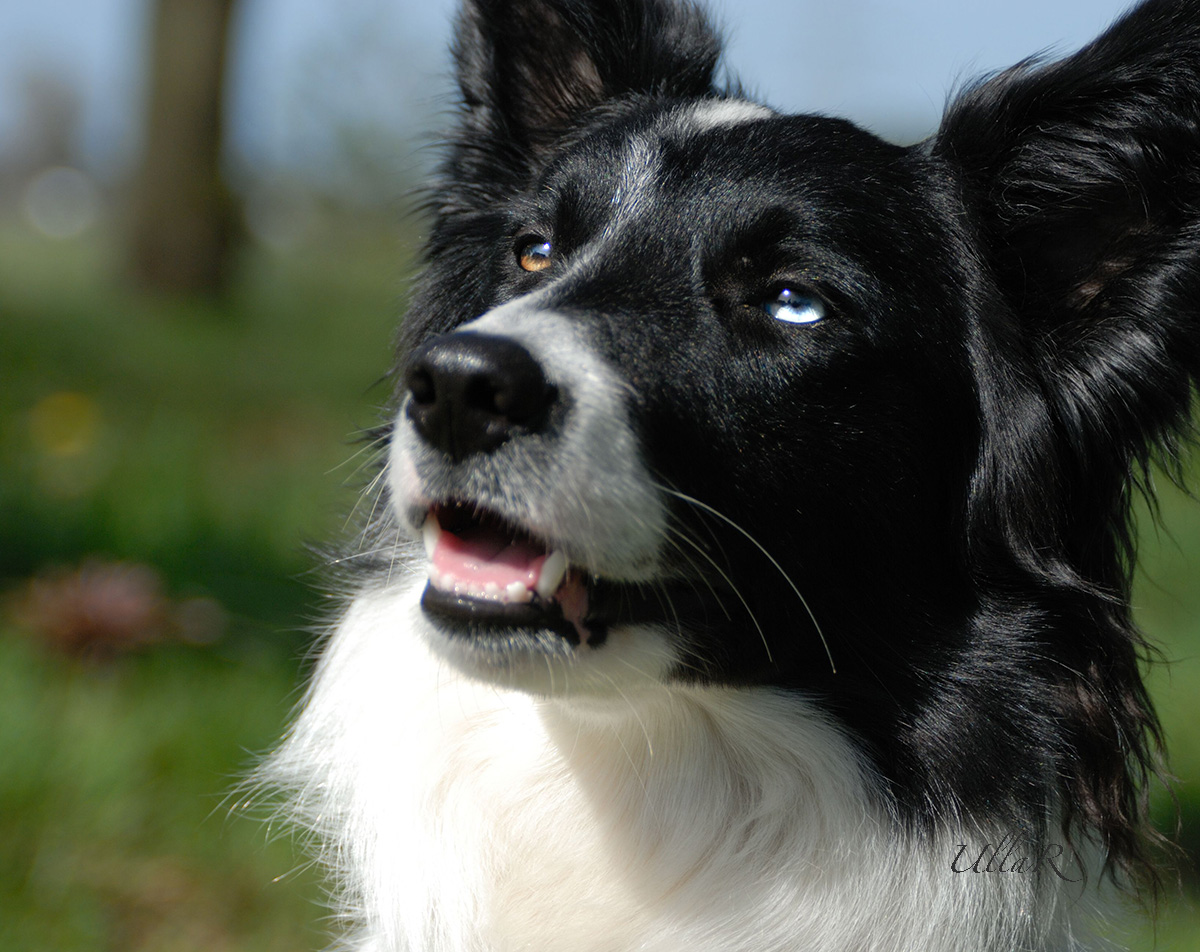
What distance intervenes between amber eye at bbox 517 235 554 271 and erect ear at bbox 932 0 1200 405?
3.13ft

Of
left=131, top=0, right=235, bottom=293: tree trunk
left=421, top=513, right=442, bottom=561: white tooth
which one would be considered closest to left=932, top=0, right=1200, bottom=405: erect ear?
left=421, top=513, right=442, bottom=561: white tooth

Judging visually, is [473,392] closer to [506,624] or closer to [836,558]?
[506,624]

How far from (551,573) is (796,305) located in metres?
0.79

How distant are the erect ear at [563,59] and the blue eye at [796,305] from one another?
1.03 metres

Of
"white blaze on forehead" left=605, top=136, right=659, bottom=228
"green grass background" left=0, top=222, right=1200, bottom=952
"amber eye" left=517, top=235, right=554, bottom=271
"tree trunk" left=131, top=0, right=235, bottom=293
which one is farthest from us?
"tree trunk" left=131, top=0, right=235, bottom=293

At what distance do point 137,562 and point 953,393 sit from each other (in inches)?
156

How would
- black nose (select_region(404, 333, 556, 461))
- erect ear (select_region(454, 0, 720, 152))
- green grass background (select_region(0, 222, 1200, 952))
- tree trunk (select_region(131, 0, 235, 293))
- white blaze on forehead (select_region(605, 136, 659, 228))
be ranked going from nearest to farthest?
black nose (select_region(404, 333, 556, 461)) → white blaze on forehead (select_region(605, 136, 659, 228)) → erect ear (select_region(454, 0, 720, 152)) → green grass background (select_region(0, 222, 1200, 952)) → tree trunk (select_region(131, 0, 235, 293))

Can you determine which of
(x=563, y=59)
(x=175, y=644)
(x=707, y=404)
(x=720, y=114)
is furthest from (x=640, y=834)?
(x=175, y=644)

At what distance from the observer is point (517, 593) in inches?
84.6

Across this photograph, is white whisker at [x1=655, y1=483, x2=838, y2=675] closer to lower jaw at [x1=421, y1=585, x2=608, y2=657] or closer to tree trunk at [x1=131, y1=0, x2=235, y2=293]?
lower jaw at [x1=421, y1=585, x2=608, y2=657]

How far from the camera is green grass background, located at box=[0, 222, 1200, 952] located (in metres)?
3.40

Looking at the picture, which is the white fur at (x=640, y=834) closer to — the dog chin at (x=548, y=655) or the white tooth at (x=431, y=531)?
the dog chin at (x=548, y=655)

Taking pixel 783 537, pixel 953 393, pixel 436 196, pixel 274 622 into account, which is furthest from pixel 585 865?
pixel 274 622

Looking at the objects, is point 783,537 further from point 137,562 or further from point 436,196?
point 137,562
